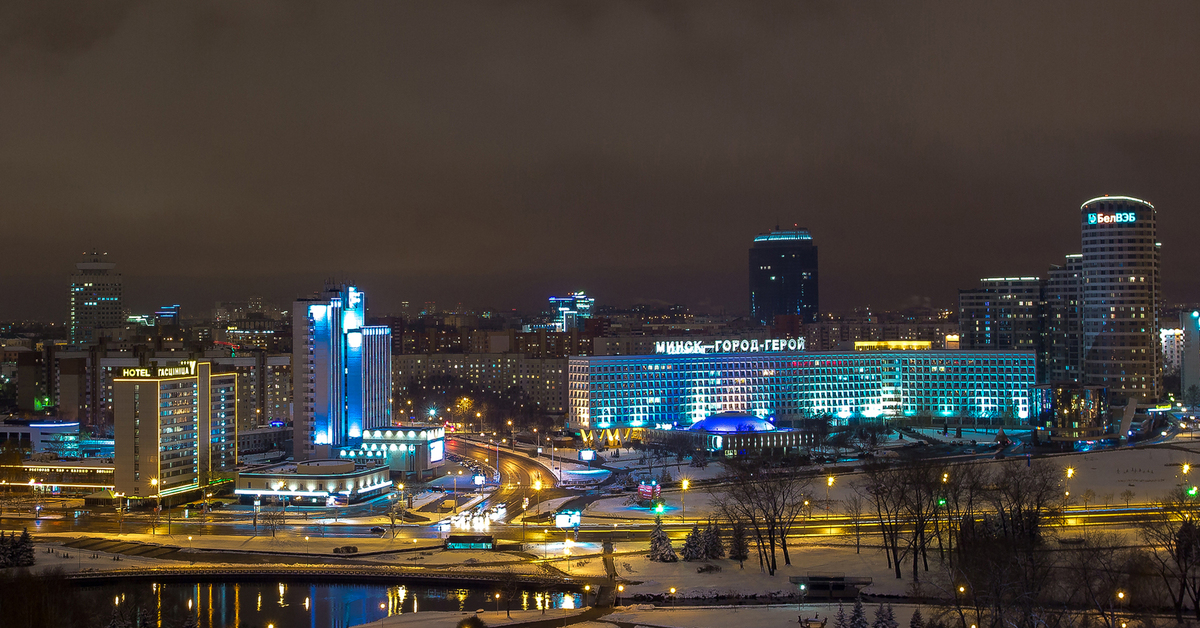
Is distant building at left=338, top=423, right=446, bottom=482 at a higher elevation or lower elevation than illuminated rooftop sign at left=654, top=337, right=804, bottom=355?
lower

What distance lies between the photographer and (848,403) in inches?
4456

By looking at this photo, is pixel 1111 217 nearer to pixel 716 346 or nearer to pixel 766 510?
pixel 716 346

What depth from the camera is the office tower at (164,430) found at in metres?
73.1

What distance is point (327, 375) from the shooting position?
282 feet

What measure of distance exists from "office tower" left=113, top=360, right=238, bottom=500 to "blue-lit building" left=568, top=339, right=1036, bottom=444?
37768 mm

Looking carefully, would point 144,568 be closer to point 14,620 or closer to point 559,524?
point 14,620

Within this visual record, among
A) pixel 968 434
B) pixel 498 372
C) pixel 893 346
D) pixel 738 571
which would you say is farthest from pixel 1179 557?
pixel 498 372

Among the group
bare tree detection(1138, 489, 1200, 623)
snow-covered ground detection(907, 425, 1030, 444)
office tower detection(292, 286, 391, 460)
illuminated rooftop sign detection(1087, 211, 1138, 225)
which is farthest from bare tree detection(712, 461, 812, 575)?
illuminated rooftop sign detection(1087, 211, 1138, 225)

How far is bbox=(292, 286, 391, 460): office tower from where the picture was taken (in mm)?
85938

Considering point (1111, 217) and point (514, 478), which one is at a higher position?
point (1111, 217)

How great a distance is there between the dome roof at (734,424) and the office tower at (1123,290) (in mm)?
36353

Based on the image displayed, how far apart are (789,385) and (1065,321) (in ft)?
106

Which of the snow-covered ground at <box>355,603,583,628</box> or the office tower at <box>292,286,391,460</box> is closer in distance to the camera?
the snow-covered ground at <box>355,603,583,628</box>

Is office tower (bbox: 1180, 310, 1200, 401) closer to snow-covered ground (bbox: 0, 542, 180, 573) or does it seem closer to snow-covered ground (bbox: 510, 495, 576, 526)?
snow-covered ground (bbox: 510, 495, 576, 526)
